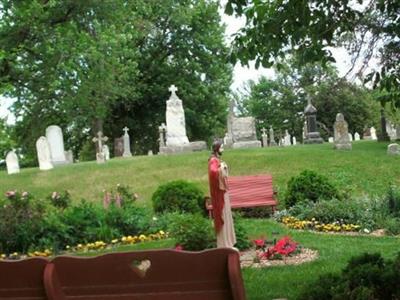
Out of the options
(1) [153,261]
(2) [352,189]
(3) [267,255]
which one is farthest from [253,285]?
(2) [352,189]

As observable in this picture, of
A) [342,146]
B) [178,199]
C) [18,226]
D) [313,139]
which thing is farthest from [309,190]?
[313,139]

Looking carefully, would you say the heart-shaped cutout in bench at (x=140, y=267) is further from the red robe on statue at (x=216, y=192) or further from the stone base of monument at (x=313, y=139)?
the stone base of monument at (x=313, y=139)

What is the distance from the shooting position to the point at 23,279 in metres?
3.46

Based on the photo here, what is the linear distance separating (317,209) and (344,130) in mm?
14123

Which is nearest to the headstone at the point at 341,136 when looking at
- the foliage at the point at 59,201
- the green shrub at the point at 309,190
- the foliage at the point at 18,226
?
the green shrub at the point at 309,190

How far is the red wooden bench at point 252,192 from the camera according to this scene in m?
15.7

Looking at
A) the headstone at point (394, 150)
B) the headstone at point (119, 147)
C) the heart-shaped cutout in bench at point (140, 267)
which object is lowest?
the headstone at point (394, 150)

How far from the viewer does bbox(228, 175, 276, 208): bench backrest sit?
51.5ft

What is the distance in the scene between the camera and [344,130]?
26.8 meters

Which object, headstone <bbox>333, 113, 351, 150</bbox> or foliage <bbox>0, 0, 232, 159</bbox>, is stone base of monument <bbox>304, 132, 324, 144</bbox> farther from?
foliage <bbox>0, 0, 232, 159</bbox>

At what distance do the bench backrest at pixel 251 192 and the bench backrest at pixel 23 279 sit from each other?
12229 millimetres

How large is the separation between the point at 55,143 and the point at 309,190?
17.1 m

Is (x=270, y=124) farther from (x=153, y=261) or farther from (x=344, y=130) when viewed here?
(x=153, y=261)

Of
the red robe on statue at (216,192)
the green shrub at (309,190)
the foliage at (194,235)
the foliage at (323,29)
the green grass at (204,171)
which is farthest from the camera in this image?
the green grass at (204,171)
